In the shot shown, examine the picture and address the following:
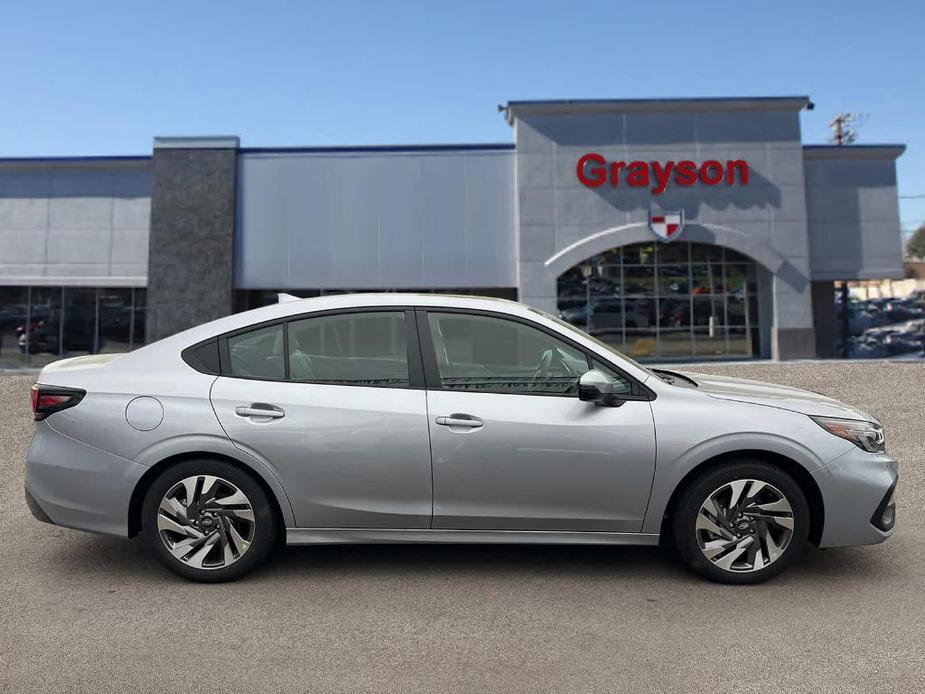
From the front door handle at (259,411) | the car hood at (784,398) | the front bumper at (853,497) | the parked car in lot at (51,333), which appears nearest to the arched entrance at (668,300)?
the parked car in lot at (51,333)

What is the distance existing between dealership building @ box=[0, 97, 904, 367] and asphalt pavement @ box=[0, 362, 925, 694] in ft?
51.4

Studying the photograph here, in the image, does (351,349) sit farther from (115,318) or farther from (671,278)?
(115,318)

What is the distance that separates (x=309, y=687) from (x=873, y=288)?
100353 millimetres

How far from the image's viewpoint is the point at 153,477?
430 cm

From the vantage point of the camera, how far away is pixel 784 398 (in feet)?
14.6

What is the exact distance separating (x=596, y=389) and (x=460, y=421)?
0.75 meters

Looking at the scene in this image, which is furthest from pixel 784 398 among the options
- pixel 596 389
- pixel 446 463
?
pixel 446 463

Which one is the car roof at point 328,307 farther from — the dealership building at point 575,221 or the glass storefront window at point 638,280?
the glass storefront window at point 638,280

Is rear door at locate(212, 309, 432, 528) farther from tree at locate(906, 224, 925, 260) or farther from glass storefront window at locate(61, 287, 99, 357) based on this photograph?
tree at locate(906, 224, 925, 260)

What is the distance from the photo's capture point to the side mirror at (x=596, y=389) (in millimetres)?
4102

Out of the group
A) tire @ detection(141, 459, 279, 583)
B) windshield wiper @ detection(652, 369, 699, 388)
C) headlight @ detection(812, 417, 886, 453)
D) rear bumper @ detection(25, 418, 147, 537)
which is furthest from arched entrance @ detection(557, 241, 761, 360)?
rear bumper @ detection(25, 418, 147, 537)

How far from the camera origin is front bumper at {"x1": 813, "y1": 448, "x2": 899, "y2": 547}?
4.17 meters

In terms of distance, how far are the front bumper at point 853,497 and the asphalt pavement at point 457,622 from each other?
303 millimetres

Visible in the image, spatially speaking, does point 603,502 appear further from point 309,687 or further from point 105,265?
point 105,265
